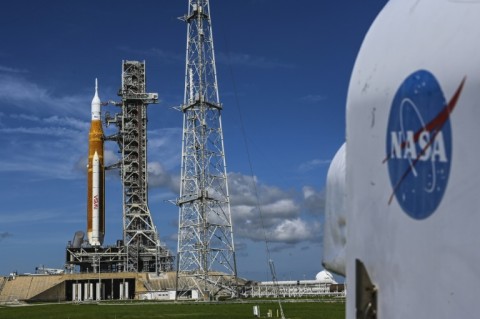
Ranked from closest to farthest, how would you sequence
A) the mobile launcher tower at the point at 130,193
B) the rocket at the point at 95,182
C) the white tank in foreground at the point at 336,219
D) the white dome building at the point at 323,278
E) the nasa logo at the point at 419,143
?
the nasa logo at the point at 419,143
the white tank in foreground at the point at 336,219
the rocket at the point at 95,182
the mobile launcher tower at the point at 130,193
the white dome building at the point at 323,278

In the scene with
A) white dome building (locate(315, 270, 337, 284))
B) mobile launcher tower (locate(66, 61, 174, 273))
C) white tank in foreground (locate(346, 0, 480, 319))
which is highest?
mobile launcher tower (locate(66, 61, 174, 273))

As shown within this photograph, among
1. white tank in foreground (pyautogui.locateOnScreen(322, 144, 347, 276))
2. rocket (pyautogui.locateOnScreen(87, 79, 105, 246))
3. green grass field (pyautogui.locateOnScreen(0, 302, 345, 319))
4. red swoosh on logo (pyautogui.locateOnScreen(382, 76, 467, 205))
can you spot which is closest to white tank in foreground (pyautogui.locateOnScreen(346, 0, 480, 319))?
red swoosh on logo (pyautogui.locateOnScreen(382, 76, 467, 205))

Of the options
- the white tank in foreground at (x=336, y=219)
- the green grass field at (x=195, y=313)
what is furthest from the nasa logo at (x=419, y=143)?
the green grass field at (x=195, y=313)

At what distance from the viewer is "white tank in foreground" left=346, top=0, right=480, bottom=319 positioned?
269 cm

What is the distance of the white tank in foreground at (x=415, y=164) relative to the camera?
2.69 metres

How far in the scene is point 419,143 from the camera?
2.97 m

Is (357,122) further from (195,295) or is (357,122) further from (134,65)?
(134,65)

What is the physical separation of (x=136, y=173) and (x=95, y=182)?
700 centimetres

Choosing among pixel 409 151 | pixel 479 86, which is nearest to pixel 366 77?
pixel 409 151

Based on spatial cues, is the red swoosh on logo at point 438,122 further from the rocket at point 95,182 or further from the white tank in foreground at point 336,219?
the rocket at point 95,182

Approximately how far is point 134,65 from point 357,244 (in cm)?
10575

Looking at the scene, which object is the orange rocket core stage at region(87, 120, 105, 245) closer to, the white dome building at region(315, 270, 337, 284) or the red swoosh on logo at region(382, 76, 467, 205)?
the white dome building at region(315, 270, 337, 284)

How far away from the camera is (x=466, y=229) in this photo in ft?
8.79

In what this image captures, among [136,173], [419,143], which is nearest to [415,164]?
[419,143]
